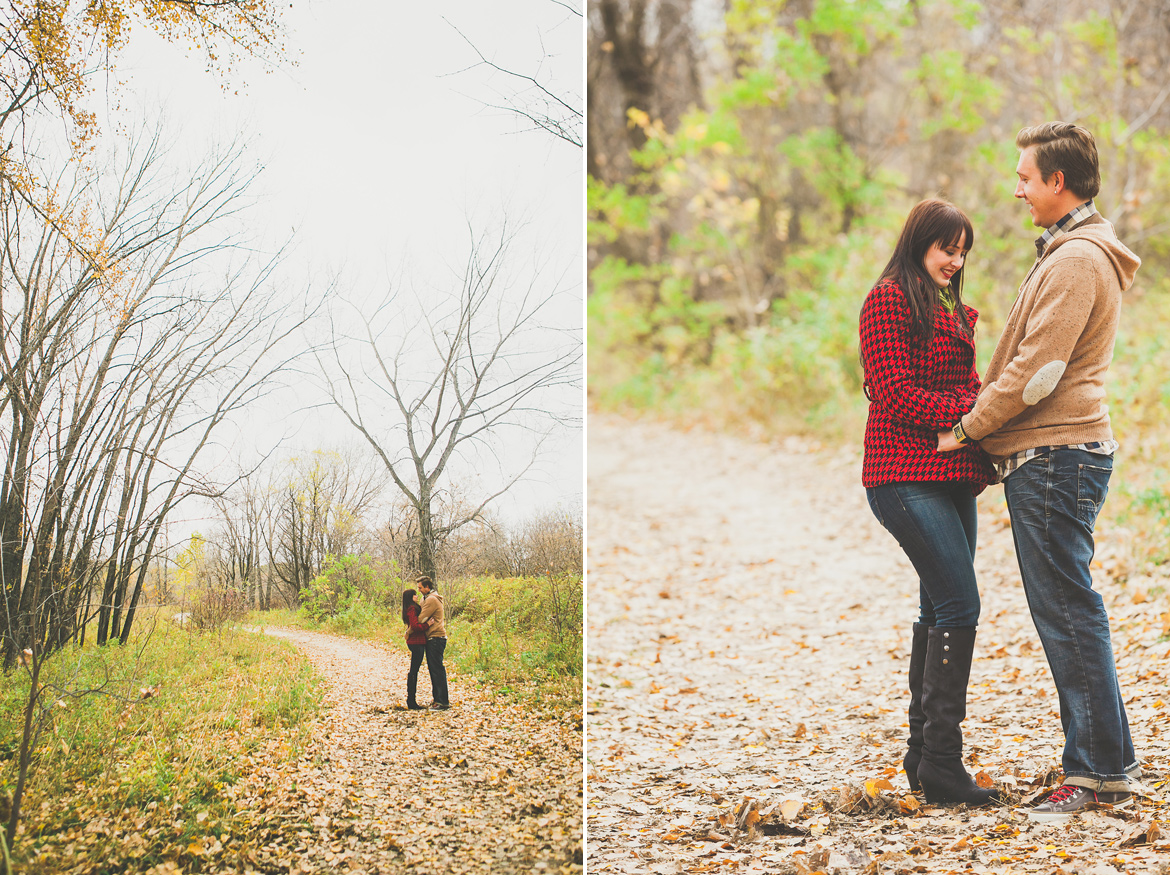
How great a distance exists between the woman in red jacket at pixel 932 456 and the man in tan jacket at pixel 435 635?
4.85 ft

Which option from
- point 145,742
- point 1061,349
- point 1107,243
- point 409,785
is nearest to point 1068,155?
point 1107,243

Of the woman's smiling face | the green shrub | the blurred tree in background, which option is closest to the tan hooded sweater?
the woman's smiling face

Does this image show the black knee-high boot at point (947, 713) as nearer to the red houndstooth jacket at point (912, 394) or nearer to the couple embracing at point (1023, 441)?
the couple embracing at point (1023, 441)

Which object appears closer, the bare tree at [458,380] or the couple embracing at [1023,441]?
the couple embracing at [1023,441]

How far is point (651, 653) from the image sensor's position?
493 centimetres

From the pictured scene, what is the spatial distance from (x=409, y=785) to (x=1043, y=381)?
2.25 m

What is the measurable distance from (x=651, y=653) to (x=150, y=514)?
325 cm

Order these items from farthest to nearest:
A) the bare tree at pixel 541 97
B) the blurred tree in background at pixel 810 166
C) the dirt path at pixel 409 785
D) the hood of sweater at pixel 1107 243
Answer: the blurred tree in background at pixel 810 166 < the bare tree at pixel 541 97 < the hood of sweater at pixel 1107 243 < the dirt path at pixel 409 785

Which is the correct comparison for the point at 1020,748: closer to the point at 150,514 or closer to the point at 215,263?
the point at 150,514

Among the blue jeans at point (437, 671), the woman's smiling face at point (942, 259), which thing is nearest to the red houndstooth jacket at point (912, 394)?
the woman's smiling face at point (942, 259)

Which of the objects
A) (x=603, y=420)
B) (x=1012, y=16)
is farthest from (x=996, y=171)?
(x=603, y=420)

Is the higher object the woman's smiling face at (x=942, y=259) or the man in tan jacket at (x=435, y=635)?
the woman's smiling face at (x=942, y=259)

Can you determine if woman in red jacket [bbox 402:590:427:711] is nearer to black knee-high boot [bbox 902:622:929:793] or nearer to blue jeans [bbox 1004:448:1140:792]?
black knee-high boot [bbox 902:622:929:793]

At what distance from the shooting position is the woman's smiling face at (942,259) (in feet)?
8.32
